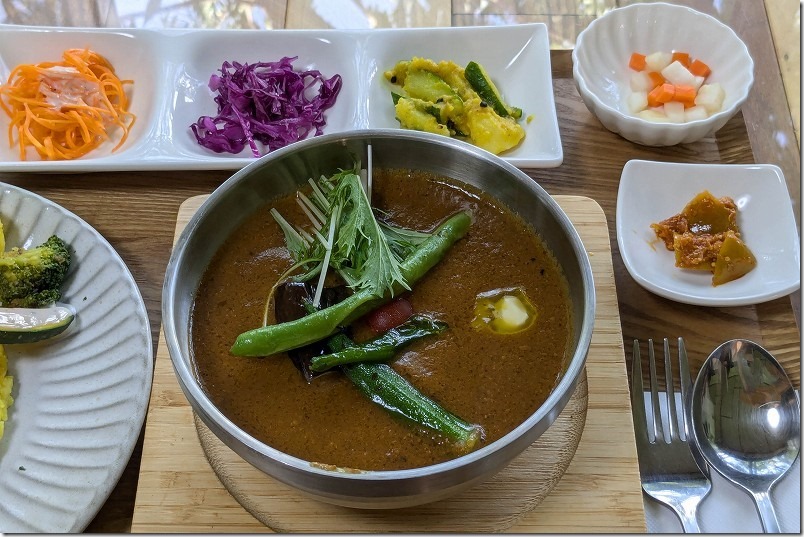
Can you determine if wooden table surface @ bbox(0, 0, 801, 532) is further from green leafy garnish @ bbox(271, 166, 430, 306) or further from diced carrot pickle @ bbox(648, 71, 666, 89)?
green leafy garnish @ bbox(271, 166, 430, 306)

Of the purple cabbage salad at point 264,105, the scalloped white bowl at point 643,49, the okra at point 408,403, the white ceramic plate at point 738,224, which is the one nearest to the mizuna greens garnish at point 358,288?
the okra at point 408,403

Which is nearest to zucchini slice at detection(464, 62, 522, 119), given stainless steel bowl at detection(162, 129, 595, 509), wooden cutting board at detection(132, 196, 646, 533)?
stainless steel bowl at detection(162, 129, 595, 509)

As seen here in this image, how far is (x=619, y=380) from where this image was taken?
4.98 ft

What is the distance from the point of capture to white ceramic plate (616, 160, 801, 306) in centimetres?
179

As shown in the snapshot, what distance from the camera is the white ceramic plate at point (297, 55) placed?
7.69 feet

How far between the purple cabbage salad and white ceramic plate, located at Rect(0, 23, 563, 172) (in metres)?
0.04

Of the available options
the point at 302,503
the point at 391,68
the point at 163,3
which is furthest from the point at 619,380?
the point at 163,3

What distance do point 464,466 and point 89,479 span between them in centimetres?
90

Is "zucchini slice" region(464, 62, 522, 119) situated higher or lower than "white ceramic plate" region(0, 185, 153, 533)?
higher

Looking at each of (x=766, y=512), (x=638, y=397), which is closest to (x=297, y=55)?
(x=638, y=397)

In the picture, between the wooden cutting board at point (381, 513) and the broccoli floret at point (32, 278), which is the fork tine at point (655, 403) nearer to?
the wooden cutting board at point (381, 513)

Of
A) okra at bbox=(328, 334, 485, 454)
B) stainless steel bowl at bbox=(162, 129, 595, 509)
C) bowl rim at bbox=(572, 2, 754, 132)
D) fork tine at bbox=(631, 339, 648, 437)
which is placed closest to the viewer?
stainless steel bowl at bbox=(162, 129, 595, 509)

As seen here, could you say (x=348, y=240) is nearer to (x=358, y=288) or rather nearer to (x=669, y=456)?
(x=358, y=288)

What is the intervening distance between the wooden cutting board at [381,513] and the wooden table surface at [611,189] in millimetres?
189
